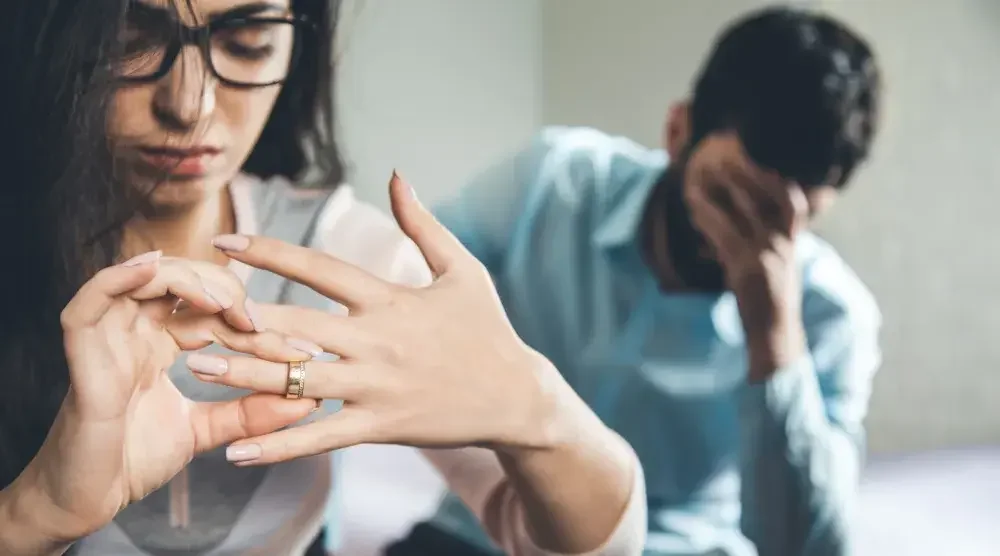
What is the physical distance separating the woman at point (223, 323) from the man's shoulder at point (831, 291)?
0.23 m

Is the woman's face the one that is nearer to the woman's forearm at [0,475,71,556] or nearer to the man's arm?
the woman's forearm at [0,475,71,556]

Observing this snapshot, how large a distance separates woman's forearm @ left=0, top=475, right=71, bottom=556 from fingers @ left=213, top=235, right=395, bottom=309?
242mm

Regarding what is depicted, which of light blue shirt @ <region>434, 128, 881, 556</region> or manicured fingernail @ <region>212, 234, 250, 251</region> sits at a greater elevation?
manicured fingernail @ <region>212, 234, 250, 251</region>

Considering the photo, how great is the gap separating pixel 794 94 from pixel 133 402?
61 centimetres

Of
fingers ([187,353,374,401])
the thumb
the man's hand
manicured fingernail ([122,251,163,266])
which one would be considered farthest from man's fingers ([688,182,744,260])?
manicured fingernail ([122,251,163,266])

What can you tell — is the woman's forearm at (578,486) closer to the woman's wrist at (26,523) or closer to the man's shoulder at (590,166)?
the man's shoulder at (590,166)

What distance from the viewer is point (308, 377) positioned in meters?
0.62

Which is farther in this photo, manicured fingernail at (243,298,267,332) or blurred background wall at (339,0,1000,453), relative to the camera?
blurred background wall at (339,0,1000,453)

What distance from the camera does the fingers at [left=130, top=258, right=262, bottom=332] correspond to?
0.63 metres

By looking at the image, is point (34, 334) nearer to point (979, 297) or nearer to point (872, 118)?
point (872, 118)

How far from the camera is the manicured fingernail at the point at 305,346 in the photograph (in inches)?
24.6

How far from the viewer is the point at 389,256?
2.58ft

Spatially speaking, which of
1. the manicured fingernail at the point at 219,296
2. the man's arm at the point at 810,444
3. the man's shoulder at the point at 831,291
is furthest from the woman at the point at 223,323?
the man's shoulder at the point at 831,291

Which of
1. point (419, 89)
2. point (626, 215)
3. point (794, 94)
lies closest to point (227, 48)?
point (419, 89)
